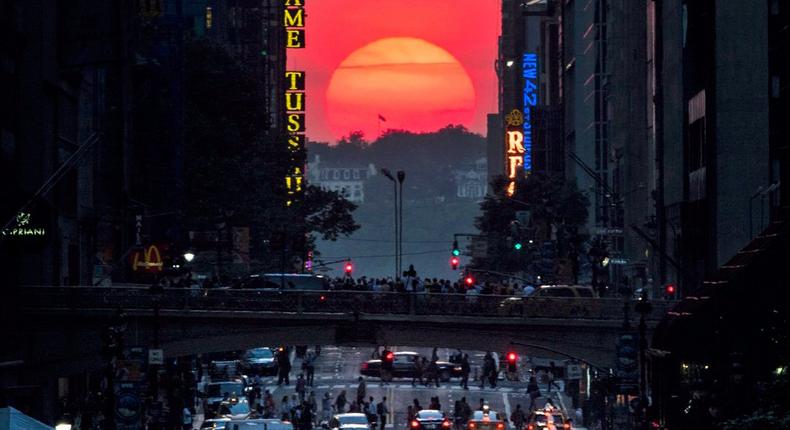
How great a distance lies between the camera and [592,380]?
318 ft

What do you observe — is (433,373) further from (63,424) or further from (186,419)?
(63,424)

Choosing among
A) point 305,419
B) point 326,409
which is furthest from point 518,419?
point 326,409

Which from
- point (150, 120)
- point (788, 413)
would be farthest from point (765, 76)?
point (788, 413)

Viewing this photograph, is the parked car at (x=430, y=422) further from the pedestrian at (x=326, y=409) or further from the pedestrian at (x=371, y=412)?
the pedestrian at (x=326, y=409)

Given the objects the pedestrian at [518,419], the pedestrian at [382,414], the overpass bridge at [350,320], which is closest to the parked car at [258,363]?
the pedestrian at [382,414]

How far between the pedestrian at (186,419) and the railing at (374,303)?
9.46 metres

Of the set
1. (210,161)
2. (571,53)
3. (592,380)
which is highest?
(571,53)

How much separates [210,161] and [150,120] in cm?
904

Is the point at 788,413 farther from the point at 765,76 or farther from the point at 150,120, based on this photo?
the point at 150,120

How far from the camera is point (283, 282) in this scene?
85.9 metres

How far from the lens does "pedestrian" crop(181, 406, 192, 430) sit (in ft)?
280

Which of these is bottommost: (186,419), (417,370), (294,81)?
(186,419)

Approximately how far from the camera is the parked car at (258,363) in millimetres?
120625

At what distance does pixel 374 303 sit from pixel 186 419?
14240 mm
